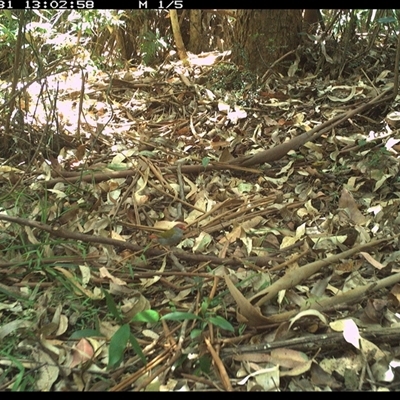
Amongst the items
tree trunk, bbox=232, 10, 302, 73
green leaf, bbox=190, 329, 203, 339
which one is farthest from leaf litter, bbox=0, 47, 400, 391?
tree trunk, bbox=232, 10, 302, 73

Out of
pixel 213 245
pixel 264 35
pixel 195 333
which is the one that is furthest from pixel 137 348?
pixel 264 35

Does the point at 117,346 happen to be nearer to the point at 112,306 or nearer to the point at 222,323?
the point at 112,306

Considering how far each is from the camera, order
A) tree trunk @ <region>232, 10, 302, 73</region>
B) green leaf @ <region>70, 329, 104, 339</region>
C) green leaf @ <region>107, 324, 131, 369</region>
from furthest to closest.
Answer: tree trunk @ <region>232, 10, 302, 73</region> → green leaf @ <region>70, 329, 104, 339</region> → green leaf @ <region>107, 324, 131, 369</region>

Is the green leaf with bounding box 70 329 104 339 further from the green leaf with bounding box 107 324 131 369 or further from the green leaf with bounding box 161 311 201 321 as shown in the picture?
the green leaf with bounding box 161 311 201 321

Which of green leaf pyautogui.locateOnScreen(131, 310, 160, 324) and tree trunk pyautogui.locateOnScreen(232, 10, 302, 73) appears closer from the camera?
green leaf pyautogui.locateOnScreen(131, 310, 160, 324)

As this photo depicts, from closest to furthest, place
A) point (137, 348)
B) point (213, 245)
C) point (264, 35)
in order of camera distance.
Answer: point (137, 348) < point (213, 245) < point (264, 35)

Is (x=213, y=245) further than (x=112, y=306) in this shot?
Yes

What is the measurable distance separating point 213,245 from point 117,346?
604 mm

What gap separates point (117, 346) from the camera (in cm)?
132

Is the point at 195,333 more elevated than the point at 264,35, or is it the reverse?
the point at 264,35

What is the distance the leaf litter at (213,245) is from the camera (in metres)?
1.34

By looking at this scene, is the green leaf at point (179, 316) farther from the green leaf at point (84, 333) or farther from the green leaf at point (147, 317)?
the green leaf at point (84, 333)

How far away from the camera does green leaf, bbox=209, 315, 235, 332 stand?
1.38m
